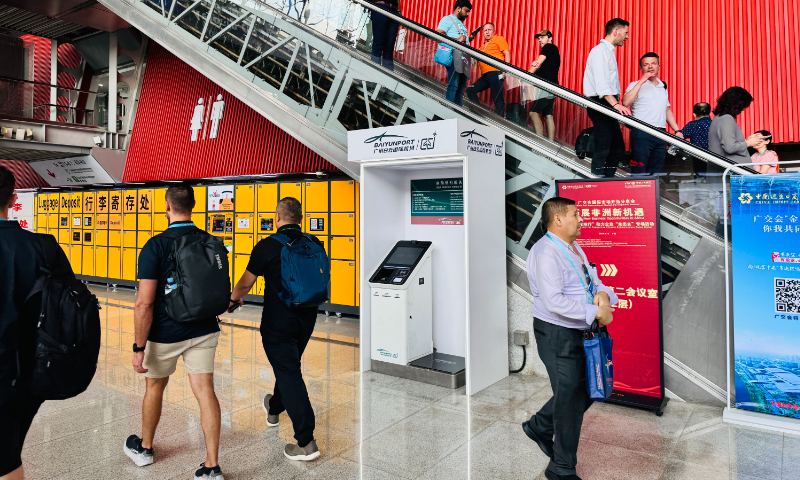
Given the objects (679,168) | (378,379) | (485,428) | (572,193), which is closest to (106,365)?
(378,379)

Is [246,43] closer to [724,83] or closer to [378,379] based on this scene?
[378,379]

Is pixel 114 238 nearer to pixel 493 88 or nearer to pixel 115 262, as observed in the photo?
pixel 115 262

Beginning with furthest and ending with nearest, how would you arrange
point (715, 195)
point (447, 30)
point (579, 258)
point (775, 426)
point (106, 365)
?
point (447, 30)
point (106, 365)
point (715, 195)
point (775, 426)
point (579, 258)

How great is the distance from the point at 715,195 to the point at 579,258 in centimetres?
196

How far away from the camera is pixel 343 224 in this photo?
8.57 m

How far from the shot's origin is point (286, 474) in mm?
3100

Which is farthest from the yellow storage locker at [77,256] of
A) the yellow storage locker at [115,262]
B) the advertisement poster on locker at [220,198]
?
the advertisement poster on locker at [220,198]

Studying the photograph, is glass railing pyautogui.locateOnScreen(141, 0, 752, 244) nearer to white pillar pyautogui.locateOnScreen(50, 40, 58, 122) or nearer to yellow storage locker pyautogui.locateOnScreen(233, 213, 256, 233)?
yellow storage locker pyautogui.locateOnScreen(233, 213, 256, 233)

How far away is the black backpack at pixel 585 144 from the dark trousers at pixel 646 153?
0.37 metres

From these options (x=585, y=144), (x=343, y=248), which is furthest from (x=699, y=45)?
(x=343, y=248)

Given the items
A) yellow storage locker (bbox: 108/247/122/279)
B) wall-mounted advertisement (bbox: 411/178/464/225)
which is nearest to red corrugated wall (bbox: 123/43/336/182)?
yellow storage locker (bbox: 108/247/122/279)

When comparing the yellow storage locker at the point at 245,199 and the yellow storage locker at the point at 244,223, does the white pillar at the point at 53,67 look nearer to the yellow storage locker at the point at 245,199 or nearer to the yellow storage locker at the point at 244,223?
the yellow storage locker at the point at 245,199

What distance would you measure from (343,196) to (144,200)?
5.50 meters

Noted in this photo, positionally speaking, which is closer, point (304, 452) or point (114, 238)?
point (304, 452)
